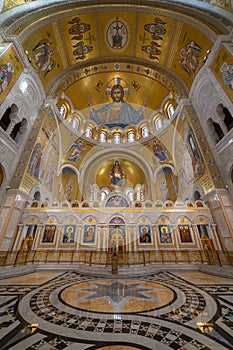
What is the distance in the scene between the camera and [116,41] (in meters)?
14.4

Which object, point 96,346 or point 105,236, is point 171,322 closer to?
point 96,346

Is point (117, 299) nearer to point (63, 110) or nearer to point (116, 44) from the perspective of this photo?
point (63, 110)

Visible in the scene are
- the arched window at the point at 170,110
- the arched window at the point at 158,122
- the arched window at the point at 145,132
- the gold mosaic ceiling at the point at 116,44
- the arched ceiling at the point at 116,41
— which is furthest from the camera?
the arched window at the point at 145,132

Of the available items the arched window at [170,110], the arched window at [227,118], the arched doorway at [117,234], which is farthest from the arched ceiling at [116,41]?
the arched doorway at [117,234]

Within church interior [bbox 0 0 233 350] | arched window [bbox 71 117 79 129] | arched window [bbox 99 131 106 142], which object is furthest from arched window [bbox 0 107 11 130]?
arched window [bbox 99 131 106 142]

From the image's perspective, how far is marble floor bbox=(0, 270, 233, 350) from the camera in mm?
1768

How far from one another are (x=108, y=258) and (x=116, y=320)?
577 cm

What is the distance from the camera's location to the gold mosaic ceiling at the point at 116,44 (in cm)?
1063

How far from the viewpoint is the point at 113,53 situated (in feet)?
50.8

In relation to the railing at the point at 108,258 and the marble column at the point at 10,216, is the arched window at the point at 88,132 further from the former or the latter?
the railing at the point at 108,258

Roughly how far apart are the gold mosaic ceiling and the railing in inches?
491

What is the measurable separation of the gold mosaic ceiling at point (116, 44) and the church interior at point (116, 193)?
10cm

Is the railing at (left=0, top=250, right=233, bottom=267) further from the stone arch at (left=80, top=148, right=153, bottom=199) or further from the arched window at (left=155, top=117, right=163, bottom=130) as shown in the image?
the arched window at (left=155, top=117, right=163, bottom=130)

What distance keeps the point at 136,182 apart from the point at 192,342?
1800 cm
